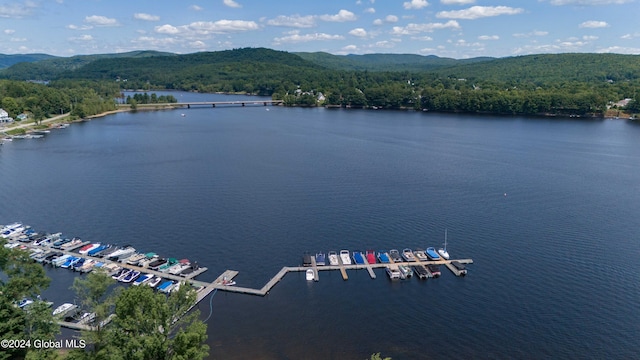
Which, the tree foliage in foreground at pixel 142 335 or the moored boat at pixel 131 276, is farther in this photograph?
the moored boat at pixel 131 276

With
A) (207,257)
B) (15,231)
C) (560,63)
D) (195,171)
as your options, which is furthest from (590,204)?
(560,63)

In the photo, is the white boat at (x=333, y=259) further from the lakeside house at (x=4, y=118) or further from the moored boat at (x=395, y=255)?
the lakeside house at (x=4, y=118)

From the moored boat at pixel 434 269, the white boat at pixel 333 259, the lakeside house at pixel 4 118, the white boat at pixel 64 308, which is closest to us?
the white boat at pixel 64 308

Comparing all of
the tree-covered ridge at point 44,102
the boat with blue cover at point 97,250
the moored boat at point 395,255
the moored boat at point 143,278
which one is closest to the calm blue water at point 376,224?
the moored boat at point 395,255

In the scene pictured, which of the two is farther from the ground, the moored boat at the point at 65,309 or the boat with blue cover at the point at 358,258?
the boat with blue cover at the point at 358,258

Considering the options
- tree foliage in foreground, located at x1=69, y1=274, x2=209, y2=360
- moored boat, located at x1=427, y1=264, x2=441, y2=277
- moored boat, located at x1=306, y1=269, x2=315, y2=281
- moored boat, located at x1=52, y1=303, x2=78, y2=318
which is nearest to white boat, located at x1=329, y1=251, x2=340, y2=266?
moored boat, located at x1=306, y1=269, x2=315, y2=281

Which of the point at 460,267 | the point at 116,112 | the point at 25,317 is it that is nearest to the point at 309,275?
the point at 460,267

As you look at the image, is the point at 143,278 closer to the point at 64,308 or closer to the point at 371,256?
the point at 64,308

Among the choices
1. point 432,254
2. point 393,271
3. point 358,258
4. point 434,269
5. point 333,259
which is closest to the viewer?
point 393,271
